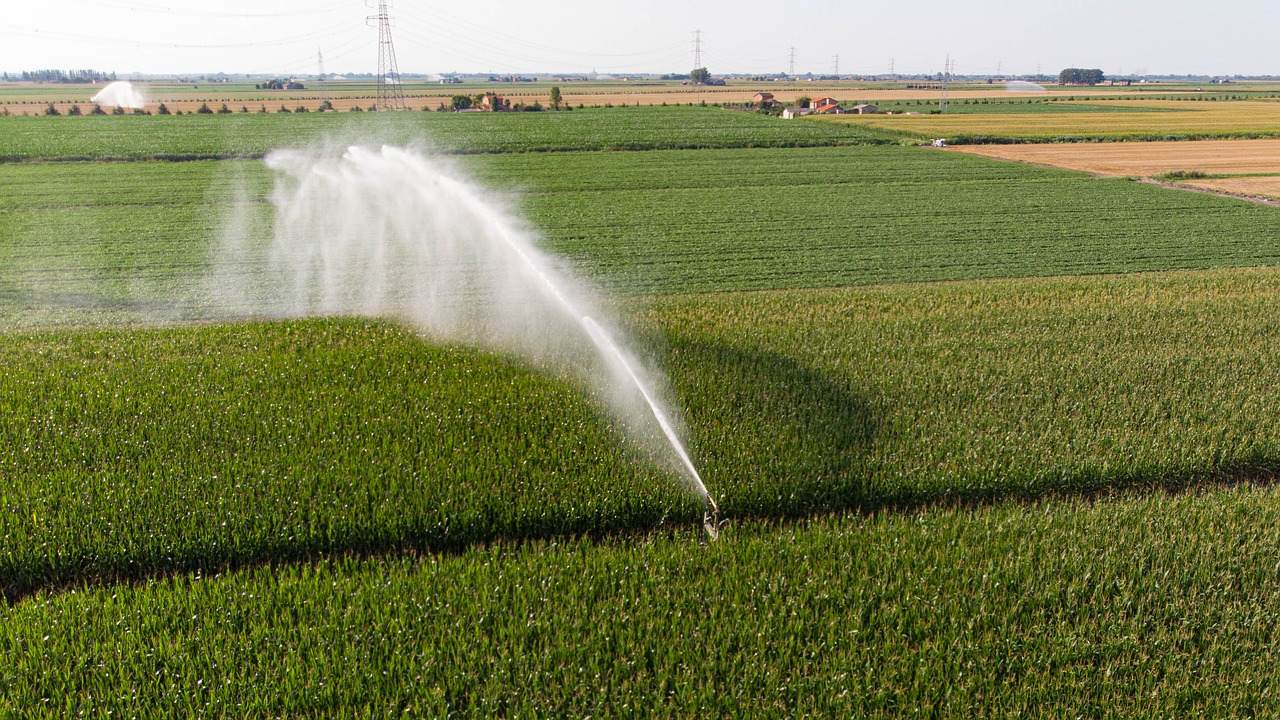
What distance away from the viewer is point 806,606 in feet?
22.2

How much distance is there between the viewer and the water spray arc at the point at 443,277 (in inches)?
468

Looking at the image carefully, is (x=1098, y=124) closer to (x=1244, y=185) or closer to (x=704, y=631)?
(x=1244, y=185)

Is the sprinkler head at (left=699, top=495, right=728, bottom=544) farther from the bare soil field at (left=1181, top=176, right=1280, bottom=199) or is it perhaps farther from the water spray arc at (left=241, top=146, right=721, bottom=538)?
the bare soil field at (left=1181, top=176, right=1280, bottom=199)

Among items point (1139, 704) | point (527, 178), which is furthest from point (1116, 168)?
point (1139, 704)

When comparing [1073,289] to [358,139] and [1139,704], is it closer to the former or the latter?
[1139,704]

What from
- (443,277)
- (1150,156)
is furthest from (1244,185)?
(443,277)

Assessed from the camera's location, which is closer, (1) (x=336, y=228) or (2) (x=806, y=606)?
(2) (x=806, y=606)

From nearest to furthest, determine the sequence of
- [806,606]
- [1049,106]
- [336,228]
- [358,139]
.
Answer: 1. [806,606]
2. [336,228]
3. [358,139]
4. [1049,106]

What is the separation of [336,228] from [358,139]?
111 feet

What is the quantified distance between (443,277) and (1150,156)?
4836 cm

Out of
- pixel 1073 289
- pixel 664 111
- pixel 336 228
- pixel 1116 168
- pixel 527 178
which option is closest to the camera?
pixel 1073 289

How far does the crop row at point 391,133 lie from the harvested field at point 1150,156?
10670 millimetres

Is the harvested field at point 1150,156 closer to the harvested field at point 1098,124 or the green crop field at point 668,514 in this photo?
the harvested field at point 1098,124

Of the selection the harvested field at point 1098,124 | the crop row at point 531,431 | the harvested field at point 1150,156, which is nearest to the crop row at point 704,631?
the crop row at point 531,431
